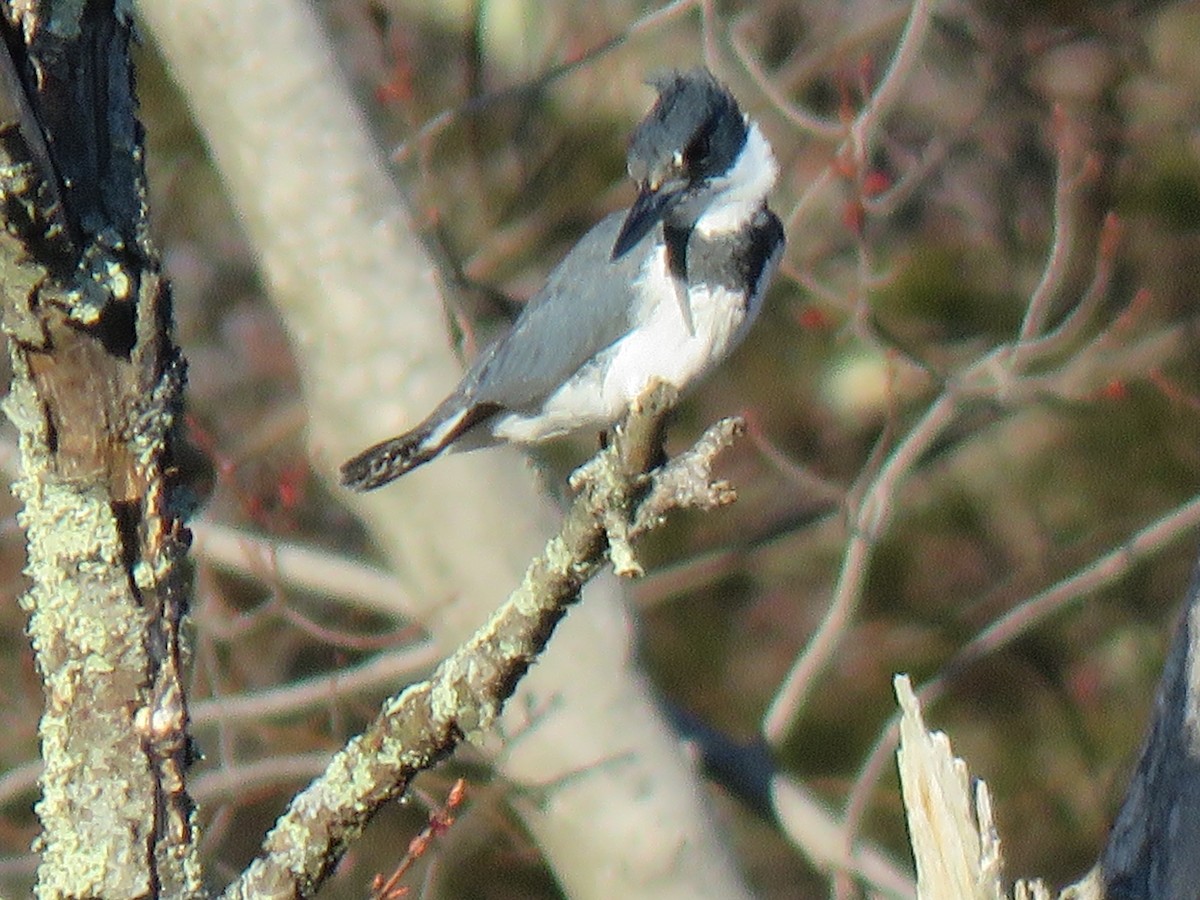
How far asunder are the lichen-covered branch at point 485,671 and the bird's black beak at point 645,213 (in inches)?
31.1

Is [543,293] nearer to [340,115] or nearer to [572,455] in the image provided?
[340,115]

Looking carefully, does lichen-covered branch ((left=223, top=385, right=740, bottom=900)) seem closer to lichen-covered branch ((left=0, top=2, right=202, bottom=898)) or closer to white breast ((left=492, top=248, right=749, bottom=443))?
lichen-covered branch ((left=0, top=2, right=202, bottom=898))

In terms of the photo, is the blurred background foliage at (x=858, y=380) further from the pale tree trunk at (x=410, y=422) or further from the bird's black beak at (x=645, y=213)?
the bird's black beak at (x=645, y=213)

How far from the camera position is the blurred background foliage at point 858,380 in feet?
14.7

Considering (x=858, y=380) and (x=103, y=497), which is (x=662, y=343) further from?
(x=858, y=380)

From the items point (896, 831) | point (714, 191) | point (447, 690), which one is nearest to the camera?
point (447, 690)

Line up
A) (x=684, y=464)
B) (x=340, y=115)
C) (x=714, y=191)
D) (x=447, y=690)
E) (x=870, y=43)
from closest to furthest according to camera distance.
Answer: (x=447, y=690) < (x=684, y=464) < (x=714, y=191) < (x=340, y=115) < (x=870, y=43)

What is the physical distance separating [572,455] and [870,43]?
1320 mm

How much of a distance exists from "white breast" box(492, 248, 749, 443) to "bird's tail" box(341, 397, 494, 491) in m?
0.18

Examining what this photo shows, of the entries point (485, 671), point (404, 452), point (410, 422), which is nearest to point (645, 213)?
point (404, 452)

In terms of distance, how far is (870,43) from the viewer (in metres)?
4.53

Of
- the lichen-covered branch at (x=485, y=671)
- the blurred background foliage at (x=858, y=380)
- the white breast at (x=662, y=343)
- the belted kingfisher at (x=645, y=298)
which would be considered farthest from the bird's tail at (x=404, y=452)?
the blurred background foliage at (x=858, y=380)

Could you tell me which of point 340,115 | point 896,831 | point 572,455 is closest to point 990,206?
point 572,455

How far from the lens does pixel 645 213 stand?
99.1 inches
